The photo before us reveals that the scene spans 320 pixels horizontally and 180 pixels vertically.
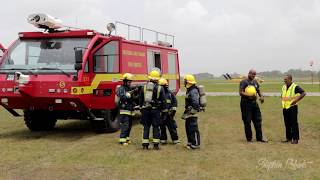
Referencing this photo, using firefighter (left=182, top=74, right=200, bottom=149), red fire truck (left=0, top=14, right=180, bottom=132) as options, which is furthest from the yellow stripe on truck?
firefighter (left=182, top=74, right=200, bottom=149)

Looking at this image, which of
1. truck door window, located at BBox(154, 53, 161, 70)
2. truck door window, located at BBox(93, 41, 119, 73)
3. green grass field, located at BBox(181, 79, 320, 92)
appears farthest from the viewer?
green grass field, located at BBox(181, 79, 320, 92)

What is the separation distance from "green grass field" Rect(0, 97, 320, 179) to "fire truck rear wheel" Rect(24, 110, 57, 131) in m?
0.32

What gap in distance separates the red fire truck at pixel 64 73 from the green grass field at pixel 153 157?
76cm

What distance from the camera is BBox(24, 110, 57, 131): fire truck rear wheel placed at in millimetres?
12328

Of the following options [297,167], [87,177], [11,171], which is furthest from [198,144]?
[11,171]

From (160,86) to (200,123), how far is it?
516 cm

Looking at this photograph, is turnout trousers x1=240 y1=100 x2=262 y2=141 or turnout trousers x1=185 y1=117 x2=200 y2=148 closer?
turnout trousers x1=185 y1=117 x2=200 y2=148

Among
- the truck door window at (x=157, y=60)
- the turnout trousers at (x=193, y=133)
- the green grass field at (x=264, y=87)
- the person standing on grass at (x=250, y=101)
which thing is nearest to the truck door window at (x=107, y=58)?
the turnout trousers at (x=193, y=133)

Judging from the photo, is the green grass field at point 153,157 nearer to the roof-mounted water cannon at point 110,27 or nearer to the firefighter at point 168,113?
the firefighter at point 168,113

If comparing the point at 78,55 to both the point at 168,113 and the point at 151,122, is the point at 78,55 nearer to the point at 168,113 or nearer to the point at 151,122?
the point at 151,122

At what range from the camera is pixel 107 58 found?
11406 mm

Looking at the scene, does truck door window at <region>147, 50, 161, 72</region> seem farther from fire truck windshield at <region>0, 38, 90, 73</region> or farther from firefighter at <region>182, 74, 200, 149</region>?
firefighter at <region>182, 74, 200, 149</region>

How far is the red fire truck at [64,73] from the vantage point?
10.2 m

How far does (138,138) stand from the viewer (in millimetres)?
11156
